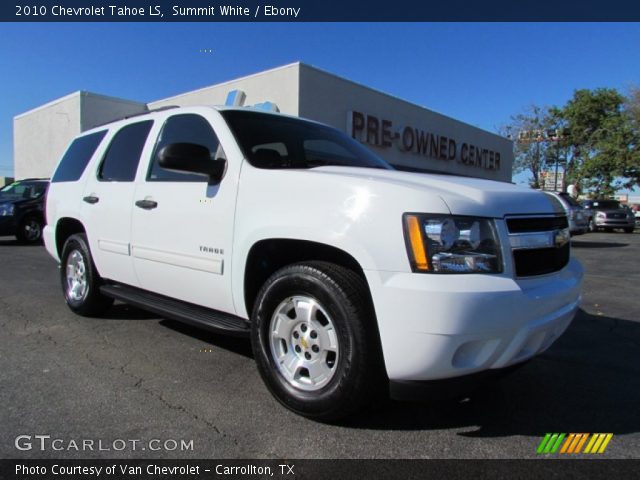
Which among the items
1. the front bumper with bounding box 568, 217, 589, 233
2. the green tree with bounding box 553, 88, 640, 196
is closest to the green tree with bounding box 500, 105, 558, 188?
the green tree with bounding box 553, 88, 640, 196

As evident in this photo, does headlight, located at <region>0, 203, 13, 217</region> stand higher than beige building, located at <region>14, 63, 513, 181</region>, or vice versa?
beige building, located at <region>14, 63, 513, 181</region>

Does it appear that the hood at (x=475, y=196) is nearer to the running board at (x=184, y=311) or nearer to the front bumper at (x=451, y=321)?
the front bumper at (x=451, y=321)

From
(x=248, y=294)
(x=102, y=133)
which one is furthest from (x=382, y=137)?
(x=248, y=294)

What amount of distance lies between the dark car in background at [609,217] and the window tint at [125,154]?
2585 cm

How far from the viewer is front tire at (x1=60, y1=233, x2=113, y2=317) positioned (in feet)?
15.4

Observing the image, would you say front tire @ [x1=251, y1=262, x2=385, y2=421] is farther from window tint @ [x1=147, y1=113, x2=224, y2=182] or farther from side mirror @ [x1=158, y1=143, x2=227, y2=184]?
window tint @ [x1=147, y1=113, x2=224, y2=182]

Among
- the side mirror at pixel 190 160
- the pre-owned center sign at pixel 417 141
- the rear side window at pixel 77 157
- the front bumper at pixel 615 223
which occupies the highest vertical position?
the pre-owned center sign at pixel 417 141

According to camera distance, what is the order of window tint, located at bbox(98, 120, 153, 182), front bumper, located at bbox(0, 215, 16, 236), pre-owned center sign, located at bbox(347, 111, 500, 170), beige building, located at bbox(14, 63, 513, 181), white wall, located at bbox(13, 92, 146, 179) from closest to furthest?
window tint, located at bbox(98, 120, 153, 182), front bumper, located at bbox(0, 215, 16, 236), beige building, located at bbox(14, 63, 513, 181), pre-owned center sign, located at bbox(347, 111, 500, 170), white wall, located at bbox(13, 92, 146, 179)

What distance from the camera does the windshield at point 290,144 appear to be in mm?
3447

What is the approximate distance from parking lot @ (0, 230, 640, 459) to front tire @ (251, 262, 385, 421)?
19cm

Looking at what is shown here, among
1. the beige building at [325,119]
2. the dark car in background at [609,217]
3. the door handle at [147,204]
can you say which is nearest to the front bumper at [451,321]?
the door handle at [147,204]

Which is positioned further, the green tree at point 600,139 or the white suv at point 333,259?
the green tree at point 600,139
